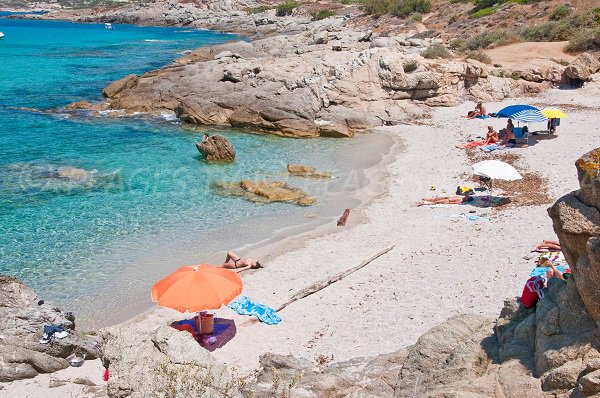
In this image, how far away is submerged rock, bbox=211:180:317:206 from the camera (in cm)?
2209

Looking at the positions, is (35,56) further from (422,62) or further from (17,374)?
(17,374)

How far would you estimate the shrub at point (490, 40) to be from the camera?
47.8 m

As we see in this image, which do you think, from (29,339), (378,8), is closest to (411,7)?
(378,8)

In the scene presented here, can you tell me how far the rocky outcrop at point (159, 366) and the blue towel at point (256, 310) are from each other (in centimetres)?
410

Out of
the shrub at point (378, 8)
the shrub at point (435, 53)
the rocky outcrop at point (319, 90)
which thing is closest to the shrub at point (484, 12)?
the shrub at point (435, 53)

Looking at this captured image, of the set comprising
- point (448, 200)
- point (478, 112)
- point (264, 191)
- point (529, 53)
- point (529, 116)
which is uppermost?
point (529, 53)

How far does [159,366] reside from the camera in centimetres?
823

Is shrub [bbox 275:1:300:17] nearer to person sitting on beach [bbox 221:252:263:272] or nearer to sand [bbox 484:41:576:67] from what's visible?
sand [bbox 484:41:576:67]

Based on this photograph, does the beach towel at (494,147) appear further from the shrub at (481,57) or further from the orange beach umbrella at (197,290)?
the orange beach umbrella at (197,290)

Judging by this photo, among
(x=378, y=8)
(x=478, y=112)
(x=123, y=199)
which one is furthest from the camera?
(x=378, y=8)

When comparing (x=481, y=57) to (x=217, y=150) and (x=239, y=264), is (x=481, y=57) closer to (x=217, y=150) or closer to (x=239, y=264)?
(x=217, y=150)

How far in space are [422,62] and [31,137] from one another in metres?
23.8

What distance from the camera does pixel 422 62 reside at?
3684cm

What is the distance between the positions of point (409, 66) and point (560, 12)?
24306mm
